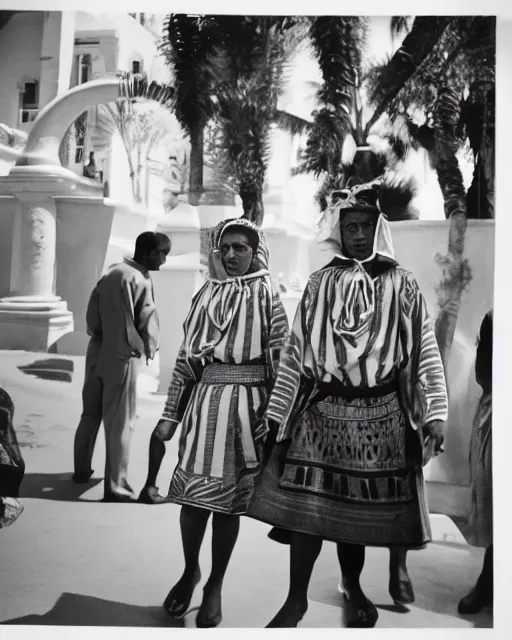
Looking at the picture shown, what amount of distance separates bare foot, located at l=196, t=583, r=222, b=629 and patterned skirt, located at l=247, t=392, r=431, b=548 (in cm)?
32

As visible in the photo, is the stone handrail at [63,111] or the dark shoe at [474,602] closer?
the dark shoe at [474,602]

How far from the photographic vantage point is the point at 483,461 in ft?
9.78

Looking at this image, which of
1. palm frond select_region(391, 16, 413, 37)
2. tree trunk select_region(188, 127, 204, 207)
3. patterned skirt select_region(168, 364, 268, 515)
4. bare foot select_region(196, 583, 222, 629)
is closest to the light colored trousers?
patterned skirt select_region(168, 364, 268, 515)

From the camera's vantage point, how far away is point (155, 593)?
9.38ft

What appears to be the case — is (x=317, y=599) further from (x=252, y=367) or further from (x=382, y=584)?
(x=252, y=367)

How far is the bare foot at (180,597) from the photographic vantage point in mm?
2840

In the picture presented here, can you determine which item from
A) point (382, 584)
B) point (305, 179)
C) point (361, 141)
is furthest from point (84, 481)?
point (361, 141)

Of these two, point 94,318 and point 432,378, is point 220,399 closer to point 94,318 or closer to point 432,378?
point 94,318

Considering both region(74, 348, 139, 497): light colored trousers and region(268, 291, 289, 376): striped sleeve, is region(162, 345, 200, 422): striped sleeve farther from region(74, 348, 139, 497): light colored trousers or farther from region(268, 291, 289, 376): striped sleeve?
region(268, 291, 289, 376): striped sleeve

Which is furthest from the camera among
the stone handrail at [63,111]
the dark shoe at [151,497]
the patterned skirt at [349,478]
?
the stone handrail at [63,111]

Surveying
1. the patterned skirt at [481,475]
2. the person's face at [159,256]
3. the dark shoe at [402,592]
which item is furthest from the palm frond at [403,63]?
the dark shoe at [402,592]

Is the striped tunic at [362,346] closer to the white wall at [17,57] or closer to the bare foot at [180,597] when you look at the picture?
the bare foot at [180,597]

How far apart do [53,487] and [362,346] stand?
4.30 feet

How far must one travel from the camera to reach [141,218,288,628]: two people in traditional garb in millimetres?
2844
